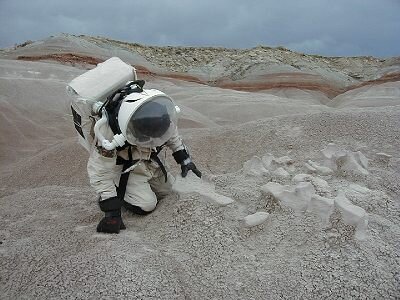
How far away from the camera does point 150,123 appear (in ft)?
6.58

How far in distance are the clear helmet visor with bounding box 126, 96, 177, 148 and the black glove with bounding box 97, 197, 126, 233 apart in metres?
0.29

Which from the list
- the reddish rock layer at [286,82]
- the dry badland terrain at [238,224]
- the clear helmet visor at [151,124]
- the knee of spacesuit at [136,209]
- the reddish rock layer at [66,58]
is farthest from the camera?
the reddish rock layer at [286,82]

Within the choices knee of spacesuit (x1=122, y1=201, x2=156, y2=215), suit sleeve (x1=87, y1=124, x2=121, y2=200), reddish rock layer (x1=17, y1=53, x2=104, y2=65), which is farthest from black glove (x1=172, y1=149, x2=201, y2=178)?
reddish rock layer (x1=17, y1=53, x2=104, y2=65)

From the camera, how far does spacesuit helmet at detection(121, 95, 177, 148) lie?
6.56 feet

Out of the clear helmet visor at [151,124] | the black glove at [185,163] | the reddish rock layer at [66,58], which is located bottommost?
the reddish rock layer at [66,58]

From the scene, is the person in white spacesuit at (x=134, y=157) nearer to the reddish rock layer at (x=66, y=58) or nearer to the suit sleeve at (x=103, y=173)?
the suit sleeve at (x=103, y=173)

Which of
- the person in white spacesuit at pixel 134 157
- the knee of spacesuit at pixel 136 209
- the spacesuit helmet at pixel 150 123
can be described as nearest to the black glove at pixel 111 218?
the person in white spacesuit at pixel 134 157

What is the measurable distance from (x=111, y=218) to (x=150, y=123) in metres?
0.45

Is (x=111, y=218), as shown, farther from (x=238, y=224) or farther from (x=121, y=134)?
(x=238, y=224)

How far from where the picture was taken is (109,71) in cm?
226

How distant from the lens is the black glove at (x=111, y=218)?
6.75 ft

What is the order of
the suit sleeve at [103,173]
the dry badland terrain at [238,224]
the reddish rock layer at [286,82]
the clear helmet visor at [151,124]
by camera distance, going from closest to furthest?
1. the dry badland terrain at [238,224]
2. the clear helmet visor at [151,124]
3. the suit sleeve at [103,173]
4. the reddish rock layer at [286,82]

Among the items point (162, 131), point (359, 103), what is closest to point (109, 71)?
point (162, 131)

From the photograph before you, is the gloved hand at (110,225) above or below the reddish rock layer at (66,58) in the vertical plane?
above
